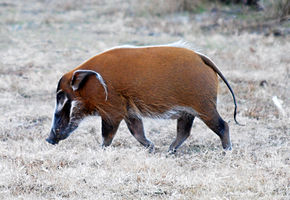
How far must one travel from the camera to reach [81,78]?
561 cm

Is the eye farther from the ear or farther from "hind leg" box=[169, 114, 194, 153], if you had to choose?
"hind leg" box=[169, 114, 194, 153]

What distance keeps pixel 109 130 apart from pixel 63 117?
601 millimetres

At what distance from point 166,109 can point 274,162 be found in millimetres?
1307

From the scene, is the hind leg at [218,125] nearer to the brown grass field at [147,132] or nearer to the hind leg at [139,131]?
the brown grass field at [147,132]

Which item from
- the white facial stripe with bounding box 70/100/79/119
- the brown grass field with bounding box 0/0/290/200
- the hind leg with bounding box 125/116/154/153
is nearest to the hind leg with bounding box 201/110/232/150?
the brown grass field with bounding box 0/0/290/200

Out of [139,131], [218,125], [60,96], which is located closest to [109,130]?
[139,131]

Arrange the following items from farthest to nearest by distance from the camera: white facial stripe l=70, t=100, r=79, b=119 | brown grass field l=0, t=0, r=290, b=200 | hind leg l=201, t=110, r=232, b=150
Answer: white facial stripe l=70, t=100, r=79, b=119
hind leg l=201, t=110, r=232, b=150
brown grass field l=0, t=0, r=290, b=200

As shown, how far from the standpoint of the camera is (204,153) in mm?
5539

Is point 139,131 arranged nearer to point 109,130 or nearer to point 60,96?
point 109,130

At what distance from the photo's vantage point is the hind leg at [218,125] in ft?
18.2

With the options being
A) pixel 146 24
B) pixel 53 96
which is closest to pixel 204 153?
pixel 53 96

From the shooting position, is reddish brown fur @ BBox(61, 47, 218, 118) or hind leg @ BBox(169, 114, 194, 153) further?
hind leg @ BBox(169, 114, 194, 153)

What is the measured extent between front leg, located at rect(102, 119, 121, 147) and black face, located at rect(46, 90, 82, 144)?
33 centimetres

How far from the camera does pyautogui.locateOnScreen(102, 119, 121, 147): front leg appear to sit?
5711mm
